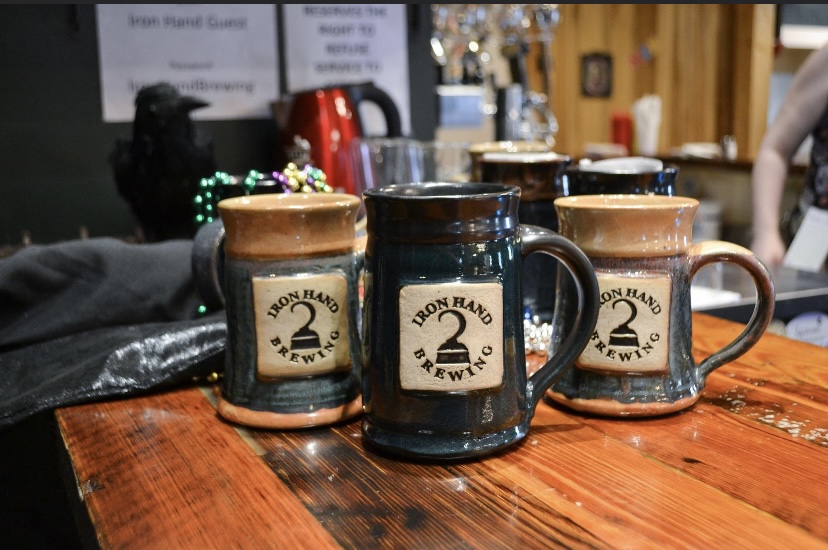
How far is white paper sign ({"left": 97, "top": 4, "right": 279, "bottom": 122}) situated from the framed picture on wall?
5.10 metres

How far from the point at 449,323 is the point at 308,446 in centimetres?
17

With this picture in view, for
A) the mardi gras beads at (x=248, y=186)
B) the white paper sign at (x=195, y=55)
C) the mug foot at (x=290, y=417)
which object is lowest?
the mug foot at (x=290, y=417)

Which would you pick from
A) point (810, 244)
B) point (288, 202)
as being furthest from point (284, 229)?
point (810, 244)

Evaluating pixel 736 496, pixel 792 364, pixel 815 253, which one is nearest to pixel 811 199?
Answer: pixel 815 253

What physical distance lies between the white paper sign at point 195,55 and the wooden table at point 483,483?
1206 millimetres

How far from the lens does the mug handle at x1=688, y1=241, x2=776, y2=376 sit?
0.70 meters

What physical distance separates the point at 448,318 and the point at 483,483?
13 cm

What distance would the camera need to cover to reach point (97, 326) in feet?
3.01

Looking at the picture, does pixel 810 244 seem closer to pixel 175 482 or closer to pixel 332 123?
pixel 332 123

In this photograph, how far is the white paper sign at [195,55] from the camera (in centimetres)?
175

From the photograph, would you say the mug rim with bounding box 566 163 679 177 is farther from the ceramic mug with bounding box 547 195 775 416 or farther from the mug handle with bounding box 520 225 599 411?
the mug handle with bounding box 520 225 599 411

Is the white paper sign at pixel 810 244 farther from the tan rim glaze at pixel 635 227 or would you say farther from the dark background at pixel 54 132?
the dark background at pixel 54 132

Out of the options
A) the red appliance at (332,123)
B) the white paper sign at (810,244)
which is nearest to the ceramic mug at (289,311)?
the red appliance at (332,123)

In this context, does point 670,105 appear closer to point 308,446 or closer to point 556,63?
point 556,63
